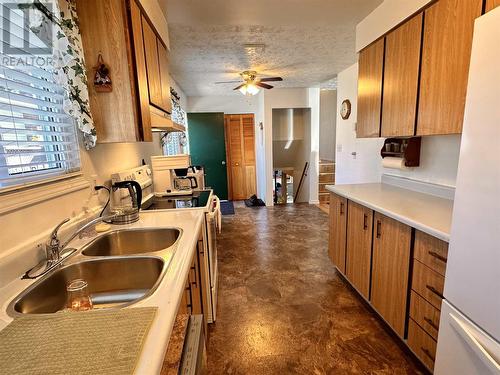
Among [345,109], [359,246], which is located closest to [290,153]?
[345,109]

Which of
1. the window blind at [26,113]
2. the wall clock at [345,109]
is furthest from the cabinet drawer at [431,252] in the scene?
the wall clock at [345,109]

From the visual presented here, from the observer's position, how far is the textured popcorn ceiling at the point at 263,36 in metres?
1.97

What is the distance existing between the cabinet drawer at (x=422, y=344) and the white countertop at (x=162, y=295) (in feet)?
4.49

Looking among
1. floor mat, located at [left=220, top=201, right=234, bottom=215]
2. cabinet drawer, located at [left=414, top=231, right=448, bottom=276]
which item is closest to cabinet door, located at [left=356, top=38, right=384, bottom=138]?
cabinet drawer, located at [left=414, top=231, right=448, bottom=276]

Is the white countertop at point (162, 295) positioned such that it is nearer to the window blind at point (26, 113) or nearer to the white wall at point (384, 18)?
the window blind at point (26, 113)

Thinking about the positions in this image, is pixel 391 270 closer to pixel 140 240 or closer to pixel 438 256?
pixel 438 256

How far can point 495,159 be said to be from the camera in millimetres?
830

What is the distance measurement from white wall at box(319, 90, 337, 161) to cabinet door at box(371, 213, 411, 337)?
18.3 feet

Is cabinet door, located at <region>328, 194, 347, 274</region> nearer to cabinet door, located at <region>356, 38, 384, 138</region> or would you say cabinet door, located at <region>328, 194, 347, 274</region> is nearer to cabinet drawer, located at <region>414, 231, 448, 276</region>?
cabinet door, located at <region>356, 38, 384, 138</region>

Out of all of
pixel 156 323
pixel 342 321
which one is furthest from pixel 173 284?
pixel 342 321

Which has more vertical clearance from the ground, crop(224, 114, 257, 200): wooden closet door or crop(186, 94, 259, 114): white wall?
crop(186, 94, 259, 114): white wall

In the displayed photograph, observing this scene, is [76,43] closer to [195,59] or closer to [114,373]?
[114,373]

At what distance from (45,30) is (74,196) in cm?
78

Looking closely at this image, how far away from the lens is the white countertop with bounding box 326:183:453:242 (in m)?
1.33
